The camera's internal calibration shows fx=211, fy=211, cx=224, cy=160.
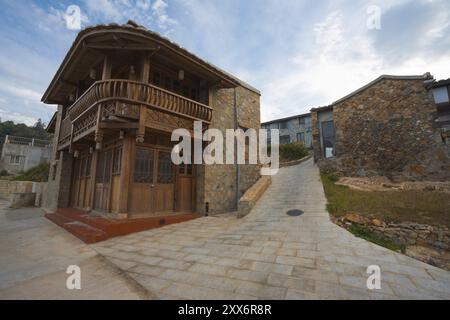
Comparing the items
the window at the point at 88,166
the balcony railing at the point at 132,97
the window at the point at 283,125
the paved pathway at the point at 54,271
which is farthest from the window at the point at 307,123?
the paved pathway at the point at 54,271

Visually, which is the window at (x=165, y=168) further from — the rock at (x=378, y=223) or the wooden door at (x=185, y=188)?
the rock at (x=378, y=223)

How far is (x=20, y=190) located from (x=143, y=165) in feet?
55.3

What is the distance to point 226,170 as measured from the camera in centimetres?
995

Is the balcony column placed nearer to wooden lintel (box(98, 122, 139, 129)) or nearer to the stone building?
wooden lintel (box(98, 122, 139, 129))

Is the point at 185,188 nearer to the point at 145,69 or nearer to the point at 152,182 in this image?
the point at 152,182

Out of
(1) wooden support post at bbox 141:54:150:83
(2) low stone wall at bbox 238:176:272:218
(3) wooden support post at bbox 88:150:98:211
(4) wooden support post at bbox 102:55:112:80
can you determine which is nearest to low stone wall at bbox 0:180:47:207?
(3) wooden support post at bbox 88:150:98:211

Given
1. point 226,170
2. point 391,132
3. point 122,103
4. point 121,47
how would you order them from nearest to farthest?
point 122,103 < point 121,47 < point 226,170 < point 391,132

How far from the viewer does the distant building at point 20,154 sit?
2886 cm

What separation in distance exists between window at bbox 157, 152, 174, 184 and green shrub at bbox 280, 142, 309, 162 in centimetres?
1584

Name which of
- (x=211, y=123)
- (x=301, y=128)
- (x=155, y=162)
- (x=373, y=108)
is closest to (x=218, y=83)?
(x=211, y=123)

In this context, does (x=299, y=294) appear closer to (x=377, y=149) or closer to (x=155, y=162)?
(x=155, y=162)

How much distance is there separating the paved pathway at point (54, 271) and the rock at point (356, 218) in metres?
5.55

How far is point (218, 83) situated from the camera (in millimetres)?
9133

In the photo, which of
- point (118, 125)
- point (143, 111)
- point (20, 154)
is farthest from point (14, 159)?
point (143, 111)
